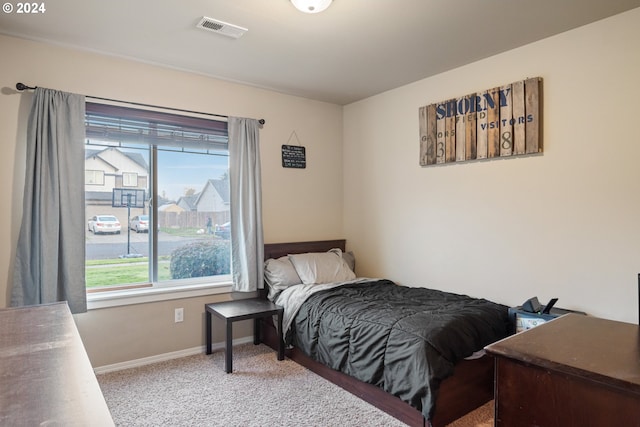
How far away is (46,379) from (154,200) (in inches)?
96.1

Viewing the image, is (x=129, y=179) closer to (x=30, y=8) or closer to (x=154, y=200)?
(x=154, y=200)

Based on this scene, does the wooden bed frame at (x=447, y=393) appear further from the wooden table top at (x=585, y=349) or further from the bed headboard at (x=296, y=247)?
the bed headboard at (x=296, y=247)

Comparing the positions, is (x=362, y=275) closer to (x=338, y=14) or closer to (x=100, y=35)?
(x=338, y=14)

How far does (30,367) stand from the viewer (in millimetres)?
1226

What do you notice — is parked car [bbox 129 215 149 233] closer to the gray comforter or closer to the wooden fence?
the wooden fence

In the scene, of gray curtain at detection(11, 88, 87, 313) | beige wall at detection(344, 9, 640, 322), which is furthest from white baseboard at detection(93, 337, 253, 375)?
beige wall at detection(344, 9, 640, 322)

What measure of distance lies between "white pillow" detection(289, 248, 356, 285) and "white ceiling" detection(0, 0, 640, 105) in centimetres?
169

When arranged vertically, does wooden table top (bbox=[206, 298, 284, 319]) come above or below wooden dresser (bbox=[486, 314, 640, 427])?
below

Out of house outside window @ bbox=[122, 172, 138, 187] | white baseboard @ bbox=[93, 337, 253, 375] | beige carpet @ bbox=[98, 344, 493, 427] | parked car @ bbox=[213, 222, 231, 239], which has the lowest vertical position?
beige carpet @ bbox=[98, 344, 493, 427]

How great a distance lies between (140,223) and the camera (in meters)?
3.37

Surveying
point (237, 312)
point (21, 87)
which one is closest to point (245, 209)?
point (237, 312)

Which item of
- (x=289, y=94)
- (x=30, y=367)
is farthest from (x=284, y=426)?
(x=289, y=94)

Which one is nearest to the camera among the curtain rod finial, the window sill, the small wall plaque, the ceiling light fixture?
the ceiling light fixture

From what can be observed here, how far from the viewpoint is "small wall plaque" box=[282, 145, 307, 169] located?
4035mm
